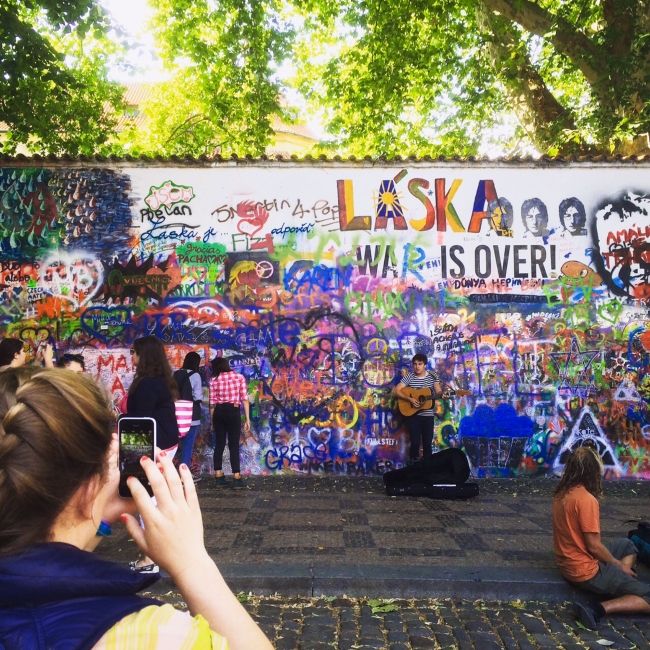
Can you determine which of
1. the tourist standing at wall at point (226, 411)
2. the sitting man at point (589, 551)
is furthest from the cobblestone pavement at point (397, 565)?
the tourist standing at wall at point (226, 411)

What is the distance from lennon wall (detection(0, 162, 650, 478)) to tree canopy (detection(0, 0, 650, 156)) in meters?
2.22

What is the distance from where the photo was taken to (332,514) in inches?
297

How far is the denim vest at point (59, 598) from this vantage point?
1.18 metres

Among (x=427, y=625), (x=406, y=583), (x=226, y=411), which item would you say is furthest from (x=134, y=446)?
(x=226, y=411)

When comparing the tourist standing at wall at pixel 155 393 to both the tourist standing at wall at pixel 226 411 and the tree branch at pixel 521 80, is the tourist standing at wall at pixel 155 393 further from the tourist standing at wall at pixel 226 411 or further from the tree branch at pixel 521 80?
the tree branch at pixel 521 80

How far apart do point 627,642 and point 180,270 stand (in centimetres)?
734

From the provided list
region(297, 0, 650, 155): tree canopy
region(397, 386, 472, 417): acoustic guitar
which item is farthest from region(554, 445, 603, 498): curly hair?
region(297, 0, 650, 155): tree canopy

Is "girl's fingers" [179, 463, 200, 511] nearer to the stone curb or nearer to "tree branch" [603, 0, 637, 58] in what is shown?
the stone curb

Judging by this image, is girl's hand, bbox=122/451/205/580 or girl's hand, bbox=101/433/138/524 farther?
girl's hand, bbox=101/433/138/524

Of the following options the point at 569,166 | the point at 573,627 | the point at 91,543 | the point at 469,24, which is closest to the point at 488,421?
the point at 569,166

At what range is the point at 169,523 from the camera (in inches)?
57.1

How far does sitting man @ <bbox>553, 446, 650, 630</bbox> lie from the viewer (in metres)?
5.00

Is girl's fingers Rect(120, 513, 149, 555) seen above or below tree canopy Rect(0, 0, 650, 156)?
below

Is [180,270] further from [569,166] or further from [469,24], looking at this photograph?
[469,24]
